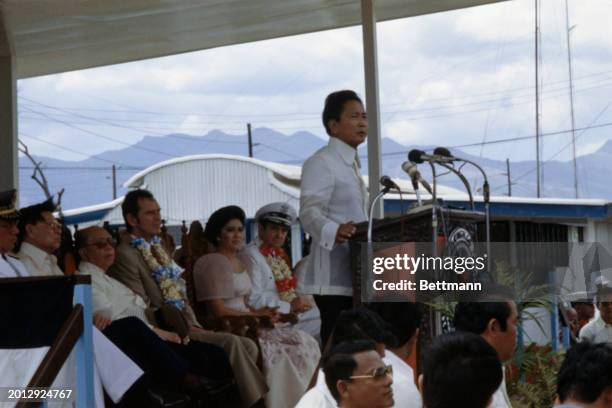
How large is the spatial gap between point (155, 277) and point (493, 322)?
230 centimetres

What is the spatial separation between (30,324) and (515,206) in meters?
5.87

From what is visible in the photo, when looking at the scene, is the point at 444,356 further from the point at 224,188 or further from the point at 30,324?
the point at 224,188

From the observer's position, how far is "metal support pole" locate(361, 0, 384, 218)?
24.0 feet

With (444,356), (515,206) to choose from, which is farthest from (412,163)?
(515,206)

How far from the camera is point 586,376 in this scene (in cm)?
315

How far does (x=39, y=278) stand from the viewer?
4.66 metres

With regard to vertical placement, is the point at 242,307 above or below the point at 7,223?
below

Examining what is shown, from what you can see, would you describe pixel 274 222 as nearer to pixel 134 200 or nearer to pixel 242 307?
pixel 242 307

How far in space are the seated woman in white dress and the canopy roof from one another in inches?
64.1

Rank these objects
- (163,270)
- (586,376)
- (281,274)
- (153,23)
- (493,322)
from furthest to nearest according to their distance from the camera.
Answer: (153,23) → (281,274) → (163,270) → (493,322) → (586,376)

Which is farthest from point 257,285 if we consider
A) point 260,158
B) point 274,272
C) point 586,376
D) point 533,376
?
point 260,158

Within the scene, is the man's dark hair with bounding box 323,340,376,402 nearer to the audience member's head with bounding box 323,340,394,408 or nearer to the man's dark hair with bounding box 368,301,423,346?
the audience member's head with bounding box 323,340,394,408

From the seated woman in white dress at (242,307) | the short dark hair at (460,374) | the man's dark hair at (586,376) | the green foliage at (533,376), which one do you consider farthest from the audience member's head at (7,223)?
the man's dark hair at (586,376)

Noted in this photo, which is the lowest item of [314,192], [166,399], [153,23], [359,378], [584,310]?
[166,399]
